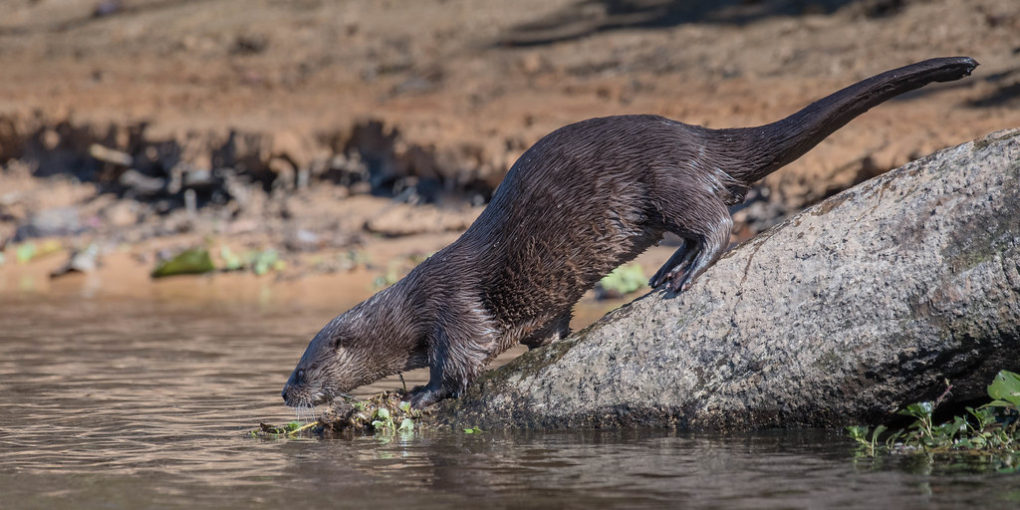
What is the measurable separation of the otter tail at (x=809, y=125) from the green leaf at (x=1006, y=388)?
125 centimetres

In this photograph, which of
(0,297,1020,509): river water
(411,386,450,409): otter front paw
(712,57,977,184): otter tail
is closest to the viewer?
(0,297,1020,509): river water

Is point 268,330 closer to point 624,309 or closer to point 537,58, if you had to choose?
point 624,309

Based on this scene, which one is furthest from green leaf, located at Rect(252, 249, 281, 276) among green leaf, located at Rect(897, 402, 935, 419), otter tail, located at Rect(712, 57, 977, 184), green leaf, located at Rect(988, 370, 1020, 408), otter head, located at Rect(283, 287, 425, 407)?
green leaf, located at Rect(988, 370, 1020, 408)

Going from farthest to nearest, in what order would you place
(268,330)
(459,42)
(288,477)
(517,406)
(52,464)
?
(459,42) < (268,330) < (517,406) < (52,464) < (288,477)

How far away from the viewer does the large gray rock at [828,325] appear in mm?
4340

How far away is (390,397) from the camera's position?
17.3 feet

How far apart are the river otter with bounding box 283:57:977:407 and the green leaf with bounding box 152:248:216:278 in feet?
22.0

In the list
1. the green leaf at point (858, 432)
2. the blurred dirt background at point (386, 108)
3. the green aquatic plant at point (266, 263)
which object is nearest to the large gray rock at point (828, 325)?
the green leaf at point (858, 432)

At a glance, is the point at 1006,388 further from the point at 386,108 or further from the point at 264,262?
the point at 386,108

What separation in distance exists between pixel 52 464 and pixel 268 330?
3.98m

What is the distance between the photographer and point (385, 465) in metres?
4.44

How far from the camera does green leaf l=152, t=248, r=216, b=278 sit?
11617 millimetres

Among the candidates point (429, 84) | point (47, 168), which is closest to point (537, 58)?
point (429, 84)

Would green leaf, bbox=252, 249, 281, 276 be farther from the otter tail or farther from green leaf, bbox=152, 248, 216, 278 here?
the otter tail
